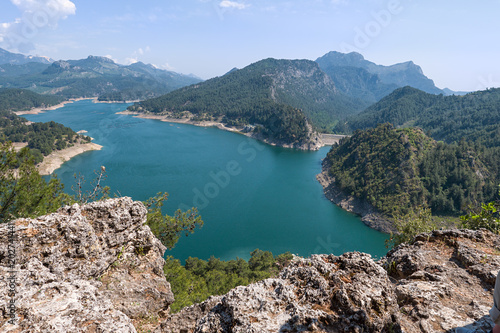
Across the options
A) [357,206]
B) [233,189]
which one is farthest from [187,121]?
[357,206]

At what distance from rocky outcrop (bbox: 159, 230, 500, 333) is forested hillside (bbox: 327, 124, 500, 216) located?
43.9 m

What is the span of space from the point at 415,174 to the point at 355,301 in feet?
189

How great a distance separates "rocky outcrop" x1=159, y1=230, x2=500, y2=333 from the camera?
4.82 m

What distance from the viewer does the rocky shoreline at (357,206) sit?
4386 cm

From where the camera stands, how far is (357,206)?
167 ft

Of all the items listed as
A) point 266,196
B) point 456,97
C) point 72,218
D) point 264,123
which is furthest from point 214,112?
point 72,218

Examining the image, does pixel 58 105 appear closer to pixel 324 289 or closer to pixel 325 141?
pixel 325 141

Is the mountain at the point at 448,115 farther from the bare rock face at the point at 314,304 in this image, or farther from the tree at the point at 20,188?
the tree at the point at 20,188

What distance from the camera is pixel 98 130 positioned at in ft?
340

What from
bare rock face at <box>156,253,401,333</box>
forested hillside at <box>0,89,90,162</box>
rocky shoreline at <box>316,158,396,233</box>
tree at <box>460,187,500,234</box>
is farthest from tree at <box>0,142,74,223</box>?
forested hillside at <box>0,89,90,162</box>

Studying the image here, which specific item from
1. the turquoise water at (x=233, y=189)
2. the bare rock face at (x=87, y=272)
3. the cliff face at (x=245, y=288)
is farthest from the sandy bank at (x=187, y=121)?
the cliff face at (x=245, y=288)

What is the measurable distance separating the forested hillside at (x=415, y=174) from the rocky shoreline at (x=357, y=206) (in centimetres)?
116

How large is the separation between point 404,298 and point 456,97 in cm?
17012

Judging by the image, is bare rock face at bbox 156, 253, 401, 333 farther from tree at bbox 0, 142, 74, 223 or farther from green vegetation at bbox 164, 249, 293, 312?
green vegetation at bbox 164, 249, 293, 312
